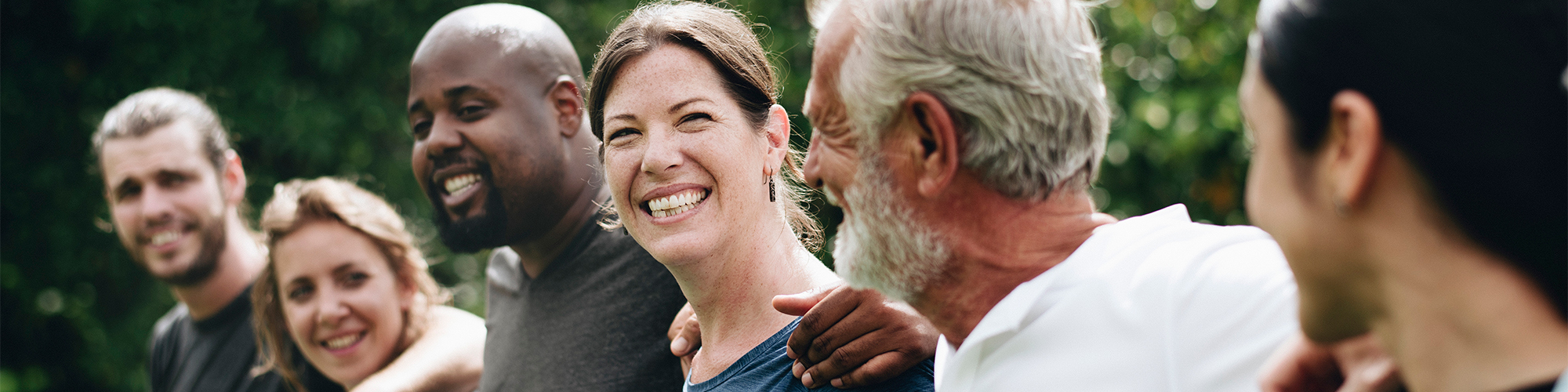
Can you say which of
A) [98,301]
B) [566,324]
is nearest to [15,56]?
[98,301]

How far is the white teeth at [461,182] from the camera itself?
293 cm

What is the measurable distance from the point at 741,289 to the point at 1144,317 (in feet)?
3.28

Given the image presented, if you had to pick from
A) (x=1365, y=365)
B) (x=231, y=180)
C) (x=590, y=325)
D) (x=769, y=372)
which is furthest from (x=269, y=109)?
(x=1365, y=365)

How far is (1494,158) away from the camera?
0.86 meters

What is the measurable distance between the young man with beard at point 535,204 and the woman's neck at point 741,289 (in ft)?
1.62

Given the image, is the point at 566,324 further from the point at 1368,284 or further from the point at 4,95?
the point at 4,95

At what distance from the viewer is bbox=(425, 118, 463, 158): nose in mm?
2895

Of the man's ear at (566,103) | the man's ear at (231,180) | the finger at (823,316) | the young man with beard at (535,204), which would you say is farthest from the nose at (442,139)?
the man's ear at (231,180)

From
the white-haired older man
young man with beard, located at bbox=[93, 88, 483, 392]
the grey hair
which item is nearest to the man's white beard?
the white-haired older man

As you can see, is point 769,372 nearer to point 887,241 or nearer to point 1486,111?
point 887,241

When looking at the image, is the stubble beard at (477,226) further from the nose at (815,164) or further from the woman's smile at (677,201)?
the nose at (815,164)

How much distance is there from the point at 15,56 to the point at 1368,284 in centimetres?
875

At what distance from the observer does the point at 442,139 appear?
9.50 feet

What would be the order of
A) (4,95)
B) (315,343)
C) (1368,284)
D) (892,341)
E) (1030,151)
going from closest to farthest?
(1368,284) → (1030,151) → (892,341) → (315,343) → (4,95)
